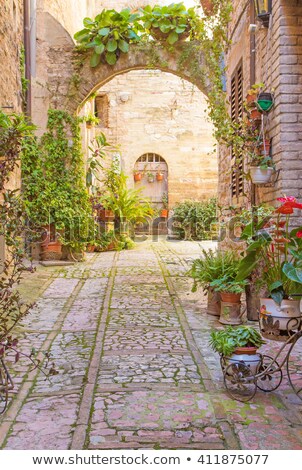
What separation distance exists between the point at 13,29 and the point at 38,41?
2.47 meters

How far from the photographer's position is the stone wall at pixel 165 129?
60.0ft

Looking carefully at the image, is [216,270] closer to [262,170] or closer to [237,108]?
[262,170]

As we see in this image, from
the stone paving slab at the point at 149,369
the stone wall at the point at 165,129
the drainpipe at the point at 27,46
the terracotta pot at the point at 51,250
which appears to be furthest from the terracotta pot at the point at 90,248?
the stone paving slab at the point at 149,369

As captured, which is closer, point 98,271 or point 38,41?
point 98,271

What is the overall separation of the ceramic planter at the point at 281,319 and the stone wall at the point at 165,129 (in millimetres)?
14782

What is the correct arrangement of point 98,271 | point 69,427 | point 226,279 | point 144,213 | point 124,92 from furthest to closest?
point 124,92 → point 144,213 → point 98,271 → point 226,279 → point 69,427

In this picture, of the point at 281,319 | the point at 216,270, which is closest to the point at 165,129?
the point at 216,270

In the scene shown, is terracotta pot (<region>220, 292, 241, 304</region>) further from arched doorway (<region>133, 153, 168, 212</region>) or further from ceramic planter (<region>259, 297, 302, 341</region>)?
arched doorway (<region>133, 153, 168, 212</region>)

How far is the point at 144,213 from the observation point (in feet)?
46.8

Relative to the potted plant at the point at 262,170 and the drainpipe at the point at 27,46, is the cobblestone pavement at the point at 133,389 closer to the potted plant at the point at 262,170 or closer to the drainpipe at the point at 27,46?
the potted plant at the point at 262,170

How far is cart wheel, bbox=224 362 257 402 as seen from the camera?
331 cm

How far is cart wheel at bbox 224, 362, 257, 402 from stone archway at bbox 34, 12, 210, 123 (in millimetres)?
7995
